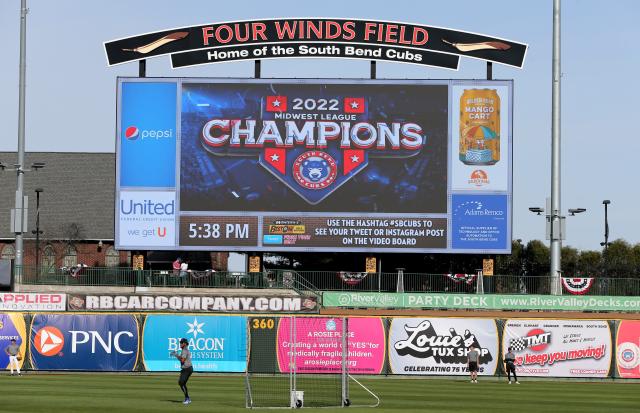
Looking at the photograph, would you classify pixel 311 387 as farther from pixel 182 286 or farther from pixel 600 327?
pixel 182 286

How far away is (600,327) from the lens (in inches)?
1837

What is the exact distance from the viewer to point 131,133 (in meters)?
55.3

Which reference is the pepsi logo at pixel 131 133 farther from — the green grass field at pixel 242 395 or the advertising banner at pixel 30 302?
the green grass field at pixel 242 395

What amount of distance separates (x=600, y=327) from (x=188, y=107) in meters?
21.5

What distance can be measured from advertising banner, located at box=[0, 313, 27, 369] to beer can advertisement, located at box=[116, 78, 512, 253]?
10.5m

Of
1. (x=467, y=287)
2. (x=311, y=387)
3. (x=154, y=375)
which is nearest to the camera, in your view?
(x=311, y=387)

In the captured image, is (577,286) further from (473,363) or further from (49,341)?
(49,341)

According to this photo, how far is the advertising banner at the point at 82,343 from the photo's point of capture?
45594mm

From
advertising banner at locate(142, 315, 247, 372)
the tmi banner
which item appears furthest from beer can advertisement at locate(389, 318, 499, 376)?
the tmi banner

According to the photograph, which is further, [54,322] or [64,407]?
[54,322]

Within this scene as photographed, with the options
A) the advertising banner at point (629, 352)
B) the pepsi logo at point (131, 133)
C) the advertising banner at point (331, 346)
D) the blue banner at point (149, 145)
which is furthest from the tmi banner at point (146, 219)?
the advertising banner at point (629, 352)

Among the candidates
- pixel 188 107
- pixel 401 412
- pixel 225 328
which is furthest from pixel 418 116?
pixel 401 412

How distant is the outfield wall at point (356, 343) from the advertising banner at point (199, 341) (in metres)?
0.04

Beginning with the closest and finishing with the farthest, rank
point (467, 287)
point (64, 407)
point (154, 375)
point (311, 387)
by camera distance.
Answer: point (64, 407) → point (311, 387) → point (154, 375) → point (467, 287)
